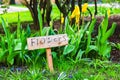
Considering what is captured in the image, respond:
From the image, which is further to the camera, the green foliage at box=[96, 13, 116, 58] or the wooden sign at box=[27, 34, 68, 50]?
the green foliage at box=[96, 13, 116, 58]

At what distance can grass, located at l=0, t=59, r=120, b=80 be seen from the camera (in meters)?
4.80

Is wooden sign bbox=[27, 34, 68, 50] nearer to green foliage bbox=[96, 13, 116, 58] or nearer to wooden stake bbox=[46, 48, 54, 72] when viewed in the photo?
wooden stake bbox=[46, 48, 54, 72]

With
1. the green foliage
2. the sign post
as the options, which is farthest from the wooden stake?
the green foliage

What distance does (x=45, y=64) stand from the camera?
209 inches

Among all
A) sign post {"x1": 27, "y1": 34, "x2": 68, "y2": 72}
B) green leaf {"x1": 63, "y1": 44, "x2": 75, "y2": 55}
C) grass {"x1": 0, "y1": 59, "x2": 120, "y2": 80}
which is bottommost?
→ grass {"x1": 0, "y1": 59, "x2": 120, "y2": 80}

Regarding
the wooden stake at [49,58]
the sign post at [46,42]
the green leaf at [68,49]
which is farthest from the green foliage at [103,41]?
the wooden stake at [49,58]

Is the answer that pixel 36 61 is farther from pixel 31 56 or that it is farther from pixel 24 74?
pixel 24 74

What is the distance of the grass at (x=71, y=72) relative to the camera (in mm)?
4801

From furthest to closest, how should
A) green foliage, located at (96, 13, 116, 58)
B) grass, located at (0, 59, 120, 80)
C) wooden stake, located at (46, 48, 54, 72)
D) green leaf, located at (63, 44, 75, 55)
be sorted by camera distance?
1. green foliage, located at (96, 13, 116, 58)
2. green leaf, located at (63, 44, 75, 55)
3. wooden stake, located at (46, 48, 54, 72)
4. grass, located at (0, 59, 120, 80)

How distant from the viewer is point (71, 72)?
198 inches

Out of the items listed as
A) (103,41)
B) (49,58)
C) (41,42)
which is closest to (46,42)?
(41,42)

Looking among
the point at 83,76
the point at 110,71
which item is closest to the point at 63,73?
the point at 83,76

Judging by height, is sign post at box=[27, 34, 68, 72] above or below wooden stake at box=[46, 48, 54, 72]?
above

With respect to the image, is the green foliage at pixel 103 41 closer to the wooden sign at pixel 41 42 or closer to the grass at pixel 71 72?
the grass at pixel 71 72
